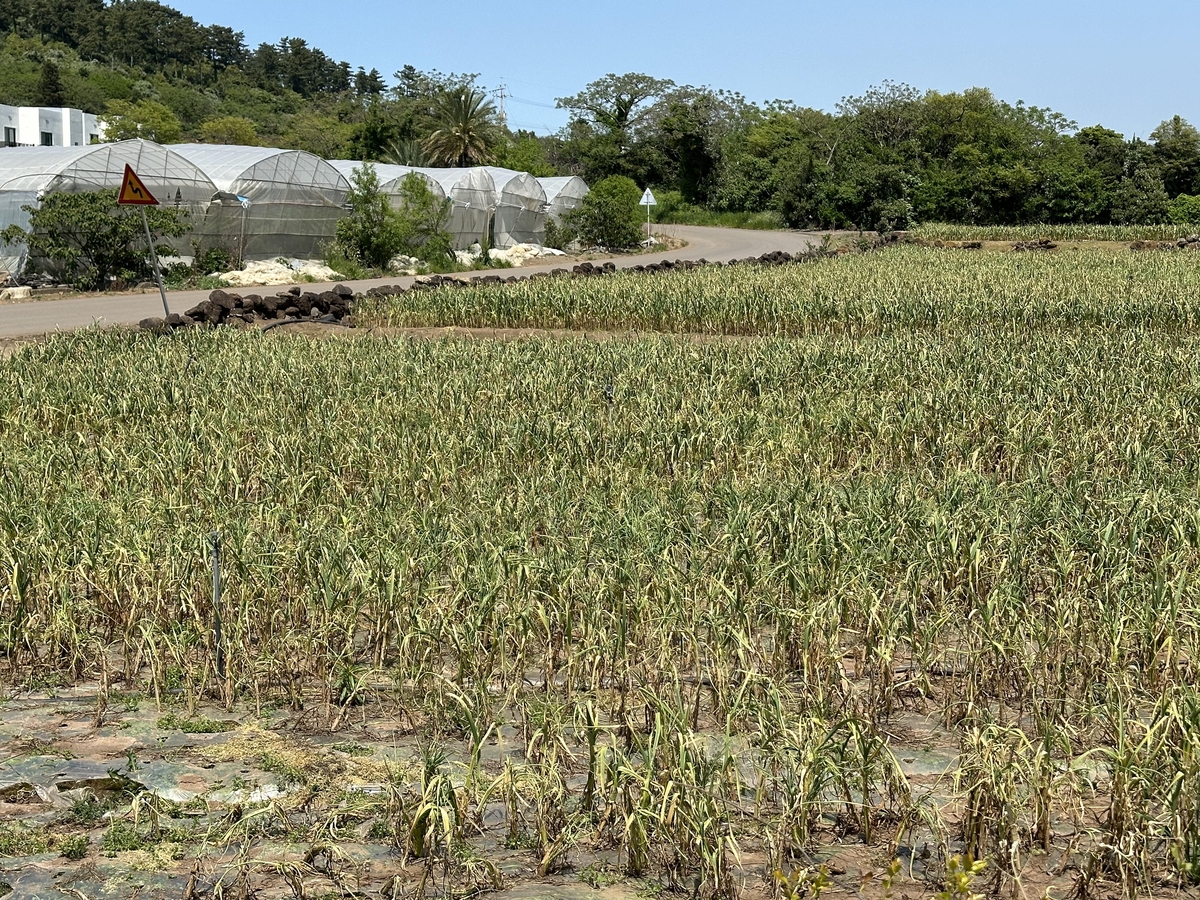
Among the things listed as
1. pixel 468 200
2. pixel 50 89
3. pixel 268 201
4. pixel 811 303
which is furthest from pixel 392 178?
pixel 50 89

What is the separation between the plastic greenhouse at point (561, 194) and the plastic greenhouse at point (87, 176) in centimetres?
1692

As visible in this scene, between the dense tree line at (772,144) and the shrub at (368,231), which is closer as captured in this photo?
the shrub at (368,231)

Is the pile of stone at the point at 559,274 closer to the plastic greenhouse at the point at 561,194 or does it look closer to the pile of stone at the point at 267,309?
the pile of stone at the point at 267,309

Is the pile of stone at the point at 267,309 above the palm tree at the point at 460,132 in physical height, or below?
below

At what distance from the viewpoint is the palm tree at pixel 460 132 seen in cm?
5525

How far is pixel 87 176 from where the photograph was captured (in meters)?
27.5

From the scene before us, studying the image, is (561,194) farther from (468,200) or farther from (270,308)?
(270,308)

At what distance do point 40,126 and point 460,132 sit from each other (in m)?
36.3

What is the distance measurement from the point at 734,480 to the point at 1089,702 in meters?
3.32

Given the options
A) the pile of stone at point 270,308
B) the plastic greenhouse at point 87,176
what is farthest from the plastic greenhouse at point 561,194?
the pile of stone at point 270,308

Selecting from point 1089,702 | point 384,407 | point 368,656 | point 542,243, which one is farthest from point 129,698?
point 542,243

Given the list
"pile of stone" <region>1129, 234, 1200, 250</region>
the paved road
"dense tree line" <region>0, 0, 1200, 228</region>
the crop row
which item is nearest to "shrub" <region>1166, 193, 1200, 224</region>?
"dense tree line" <region>0, 0, 1200, 228</region>

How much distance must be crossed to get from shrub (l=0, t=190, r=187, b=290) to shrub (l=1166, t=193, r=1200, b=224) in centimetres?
4159

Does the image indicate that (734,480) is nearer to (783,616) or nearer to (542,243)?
(783,616)
